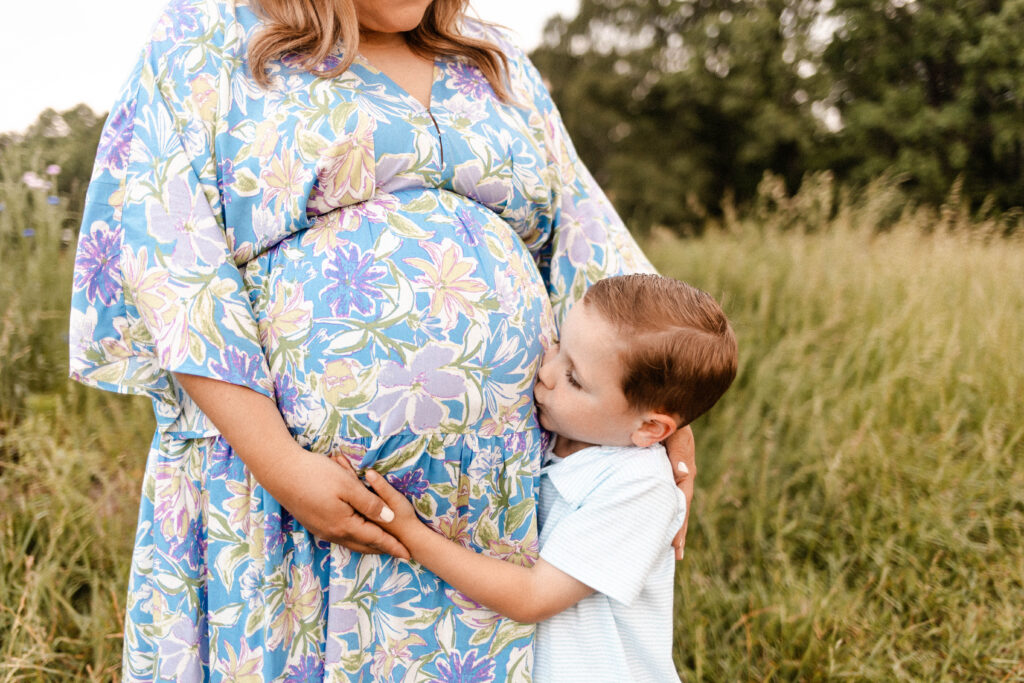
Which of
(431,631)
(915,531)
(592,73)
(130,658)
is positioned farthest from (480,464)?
(592,73)

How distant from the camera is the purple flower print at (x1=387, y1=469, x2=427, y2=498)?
4.19 ft

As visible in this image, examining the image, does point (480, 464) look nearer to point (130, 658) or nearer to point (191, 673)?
point (191, 673)

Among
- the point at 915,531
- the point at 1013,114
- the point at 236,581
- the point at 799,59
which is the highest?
the point at 799,59

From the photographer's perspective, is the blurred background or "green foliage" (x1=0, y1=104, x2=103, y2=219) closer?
the blurred background

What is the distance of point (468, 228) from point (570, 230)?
1.19ft

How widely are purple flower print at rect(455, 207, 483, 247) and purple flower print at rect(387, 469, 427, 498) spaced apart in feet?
1.37

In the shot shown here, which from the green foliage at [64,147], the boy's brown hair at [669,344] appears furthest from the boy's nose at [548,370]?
the green foliage at [64,147]

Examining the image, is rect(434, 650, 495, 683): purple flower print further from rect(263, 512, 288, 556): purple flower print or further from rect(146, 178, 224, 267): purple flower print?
rect(146, 178, 224, 267): purple flower print

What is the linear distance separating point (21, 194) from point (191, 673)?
195 cm

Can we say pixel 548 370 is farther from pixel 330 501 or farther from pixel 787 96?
pixel 787 96

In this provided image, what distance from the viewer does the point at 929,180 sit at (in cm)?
413

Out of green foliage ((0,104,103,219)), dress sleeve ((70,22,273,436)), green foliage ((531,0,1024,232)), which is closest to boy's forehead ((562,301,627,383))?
dress sleeve ((70,22,273,436))

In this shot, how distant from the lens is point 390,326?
48.8 inches

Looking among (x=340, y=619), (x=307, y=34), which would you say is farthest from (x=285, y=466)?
(x=307, y=34)
